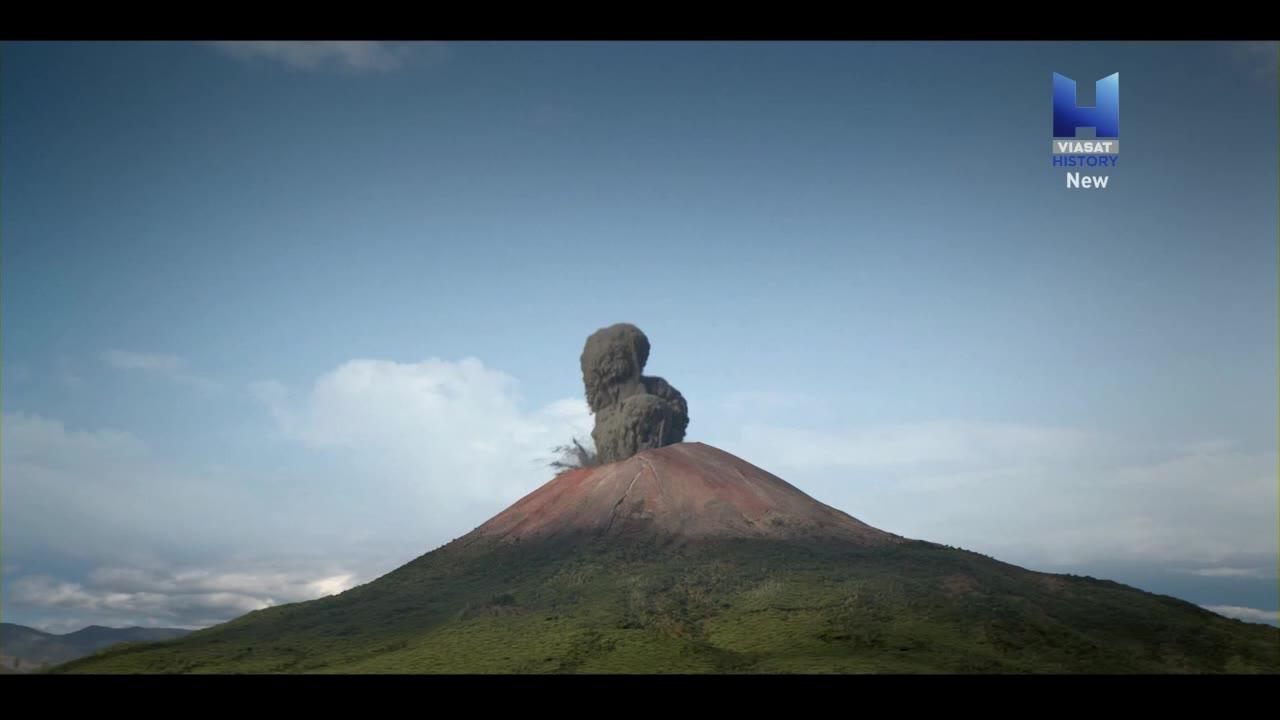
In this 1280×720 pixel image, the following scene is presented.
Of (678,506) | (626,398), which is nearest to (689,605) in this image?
(678,506)

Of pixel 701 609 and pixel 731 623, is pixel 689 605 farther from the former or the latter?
pixel 731 623

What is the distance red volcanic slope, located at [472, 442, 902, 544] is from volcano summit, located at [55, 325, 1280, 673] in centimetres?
16

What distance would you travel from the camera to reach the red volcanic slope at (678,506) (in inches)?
2564

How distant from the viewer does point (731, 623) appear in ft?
164

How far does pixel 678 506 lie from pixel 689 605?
14.6 meters

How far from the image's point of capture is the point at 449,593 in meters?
61.2

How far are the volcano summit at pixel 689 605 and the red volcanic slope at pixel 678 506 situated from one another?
0.52 ft

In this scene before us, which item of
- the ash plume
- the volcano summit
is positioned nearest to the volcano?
the volcano summit

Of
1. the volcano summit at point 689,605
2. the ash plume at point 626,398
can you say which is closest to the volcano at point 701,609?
the volcano summit at point 689,605

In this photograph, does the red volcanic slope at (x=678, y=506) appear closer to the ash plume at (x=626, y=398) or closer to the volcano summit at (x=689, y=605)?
the volcano summit at (x=689, y=605)
